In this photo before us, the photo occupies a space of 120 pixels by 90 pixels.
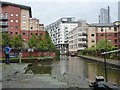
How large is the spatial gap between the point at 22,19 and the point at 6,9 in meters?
7.56

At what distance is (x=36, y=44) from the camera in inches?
2581

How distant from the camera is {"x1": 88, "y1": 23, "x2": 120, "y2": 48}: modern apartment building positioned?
104 m

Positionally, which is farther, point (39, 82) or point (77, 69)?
point (77, 69)

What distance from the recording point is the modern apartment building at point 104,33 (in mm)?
103525

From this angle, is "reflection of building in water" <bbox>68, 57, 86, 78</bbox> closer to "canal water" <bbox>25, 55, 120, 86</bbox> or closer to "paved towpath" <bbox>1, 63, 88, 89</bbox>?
"canal water" <bbox>25, 55, 120, 86</bbox>

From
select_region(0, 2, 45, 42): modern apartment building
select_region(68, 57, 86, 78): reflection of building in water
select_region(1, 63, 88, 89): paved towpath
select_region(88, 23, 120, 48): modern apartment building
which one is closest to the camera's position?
select_region(1, 63, 88, 89): paved towpath

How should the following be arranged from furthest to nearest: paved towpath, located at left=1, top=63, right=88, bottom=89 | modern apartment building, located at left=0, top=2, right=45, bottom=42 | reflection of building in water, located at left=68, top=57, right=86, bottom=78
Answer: modern apartment building, located at left=0, top=2, right=45, bottom=42, reflection of building in water, located at left=68, top=57, right=86, bottom=78, paved towpath, located at left=1, top=63, right=88, bottom=89

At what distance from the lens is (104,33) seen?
347ft

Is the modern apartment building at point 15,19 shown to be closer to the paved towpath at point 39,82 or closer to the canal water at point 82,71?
the canal water at point 82,71

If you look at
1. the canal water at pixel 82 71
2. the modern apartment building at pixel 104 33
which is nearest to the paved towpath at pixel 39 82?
the canal water at pixel 82 71

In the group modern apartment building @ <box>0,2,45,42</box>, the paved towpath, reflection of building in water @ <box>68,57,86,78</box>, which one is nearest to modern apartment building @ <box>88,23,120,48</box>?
modern apartment building @ <box>0,2,45,42</box>

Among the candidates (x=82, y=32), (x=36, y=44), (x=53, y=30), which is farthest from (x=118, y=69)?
(x=53, y=30)

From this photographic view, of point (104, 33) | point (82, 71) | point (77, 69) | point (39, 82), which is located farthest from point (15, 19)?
point (39, 82)

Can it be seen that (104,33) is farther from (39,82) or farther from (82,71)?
(39,82)
